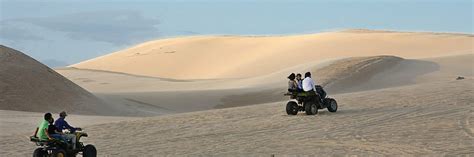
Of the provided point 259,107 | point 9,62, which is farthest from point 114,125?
point 9,62

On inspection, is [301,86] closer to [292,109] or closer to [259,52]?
[292,109]

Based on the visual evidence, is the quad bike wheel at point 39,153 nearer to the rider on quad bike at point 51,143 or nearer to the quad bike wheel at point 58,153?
the rider on quad bike at point 51,143

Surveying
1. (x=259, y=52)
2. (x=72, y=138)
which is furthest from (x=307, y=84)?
(x=259, y=52)

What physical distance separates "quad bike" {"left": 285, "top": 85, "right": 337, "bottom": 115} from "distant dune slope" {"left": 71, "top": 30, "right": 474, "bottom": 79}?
47.4m

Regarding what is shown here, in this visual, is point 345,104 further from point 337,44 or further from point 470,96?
point 337,44

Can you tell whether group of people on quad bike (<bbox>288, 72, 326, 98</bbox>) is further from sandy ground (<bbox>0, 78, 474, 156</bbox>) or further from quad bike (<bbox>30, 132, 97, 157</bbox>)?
quad bike (<bbox>30, 132, 97, 157</bbox>)

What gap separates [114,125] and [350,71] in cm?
2297

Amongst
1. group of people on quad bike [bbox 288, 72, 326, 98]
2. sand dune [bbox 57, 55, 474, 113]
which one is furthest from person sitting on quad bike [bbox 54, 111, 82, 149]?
sand dune [bbox 57, 55, 474, 113]

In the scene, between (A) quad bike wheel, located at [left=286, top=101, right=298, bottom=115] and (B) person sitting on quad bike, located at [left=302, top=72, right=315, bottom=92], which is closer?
(B) person sitting on quad bike, located at [left=302, top=72, right=315, bottom=92]

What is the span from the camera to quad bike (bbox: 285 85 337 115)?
806 inches

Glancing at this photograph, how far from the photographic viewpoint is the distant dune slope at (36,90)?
2945cm

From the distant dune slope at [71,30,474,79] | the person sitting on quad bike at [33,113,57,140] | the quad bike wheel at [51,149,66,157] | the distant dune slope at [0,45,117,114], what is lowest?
the quad bike wheel at [51,149,66,157]

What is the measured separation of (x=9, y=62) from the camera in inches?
1271

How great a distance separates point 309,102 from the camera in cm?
2064
